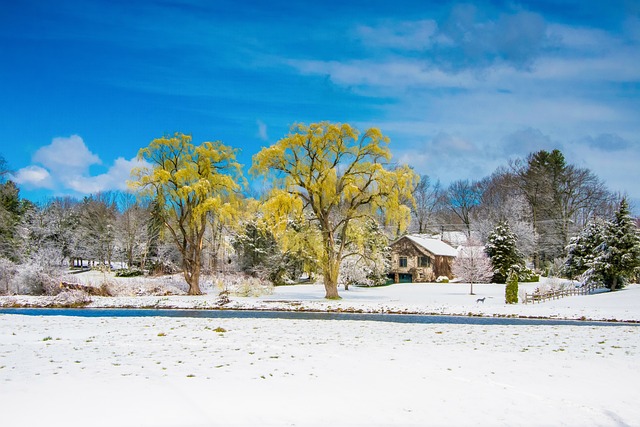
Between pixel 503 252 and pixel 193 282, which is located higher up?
pixel 503 252

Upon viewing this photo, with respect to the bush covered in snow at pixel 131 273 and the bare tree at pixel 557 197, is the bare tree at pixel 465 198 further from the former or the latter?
the bush covered in snow at pixel 131 273

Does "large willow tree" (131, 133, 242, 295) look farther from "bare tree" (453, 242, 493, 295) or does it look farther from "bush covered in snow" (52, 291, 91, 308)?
"bare tree" (453, 242, 493, 295)

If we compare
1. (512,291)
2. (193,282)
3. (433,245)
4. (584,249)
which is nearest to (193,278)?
(193,282)

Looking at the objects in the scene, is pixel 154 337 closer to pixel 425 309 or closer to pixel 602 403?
pixel 602 403

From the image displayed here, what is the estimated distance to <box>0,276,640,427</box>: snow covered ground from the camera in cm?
780

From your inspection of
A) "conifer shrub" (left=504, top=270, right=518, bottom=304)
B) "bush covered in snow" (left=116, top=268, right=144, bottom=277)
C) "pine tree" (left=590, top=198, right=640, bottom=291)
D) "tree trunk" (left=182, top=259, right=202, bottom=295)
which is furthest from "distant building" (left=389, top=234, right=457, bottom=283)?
"bush covered in snow" (left=116, top=268, right=144, bottom=277)

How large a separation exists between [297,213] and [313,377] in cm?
2519

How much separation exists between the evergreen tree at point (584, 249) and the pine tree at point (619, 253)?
107 cm

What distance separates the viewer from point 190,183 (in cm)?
4006

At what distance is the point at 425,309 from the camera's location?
2986 cm

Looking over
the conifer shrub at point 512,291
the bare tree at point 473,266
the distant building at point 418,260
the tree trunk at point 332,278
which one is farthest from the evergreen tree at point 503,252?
the tree trunk at point 332,278

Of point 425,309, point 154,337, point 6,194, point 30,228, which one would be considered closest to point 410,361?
point 154,337

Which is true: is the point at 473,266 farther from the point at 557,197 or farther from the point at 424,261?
the point at 557,197

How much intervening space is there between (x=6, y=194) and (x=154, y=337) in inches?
1789
